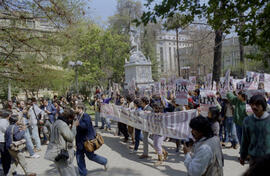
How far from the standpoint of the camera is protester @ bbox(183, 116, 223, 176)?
2457 mm

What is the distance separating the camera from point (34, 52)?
836 centimetres

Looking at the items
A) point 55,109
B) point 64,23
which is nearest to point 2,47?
point 64,23

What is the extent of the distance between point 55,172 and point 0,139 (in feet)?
5.11

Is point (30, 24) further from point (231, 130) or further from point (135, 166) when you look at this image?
point (231, 130)

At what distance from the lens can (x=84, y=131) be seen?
16.5ft

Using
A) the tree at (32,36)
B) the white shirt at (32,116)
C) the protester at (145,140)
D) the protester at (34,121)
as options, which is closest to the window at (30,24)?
the tree at (32,36)

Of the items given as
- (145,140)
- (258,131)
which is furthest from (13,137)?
(258,131)

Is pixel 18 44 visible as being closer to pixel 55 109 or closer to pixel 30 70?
pixel 30 70

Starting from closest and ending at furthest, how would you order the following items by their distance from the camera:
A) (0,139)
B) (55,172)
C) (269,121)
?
(269,121) < (0,139) < (55,172)

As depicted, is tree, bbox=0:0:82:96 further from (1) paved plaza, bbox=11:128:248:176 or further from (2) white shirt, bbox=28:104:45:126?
(1) paved plaza, bbox=11:128:248:176

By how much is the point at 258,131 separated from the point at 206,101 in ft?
15.2

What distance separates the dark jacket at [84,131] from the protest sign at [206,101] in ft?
12.8

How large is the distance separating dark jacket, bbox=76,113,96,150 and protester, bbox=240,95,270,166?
3054 mm

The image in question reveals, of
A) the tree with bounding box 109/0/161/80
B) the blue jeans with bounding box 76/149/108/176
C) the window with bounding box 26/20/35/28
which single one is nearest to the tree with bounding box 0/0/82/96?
the window with bounding box 26/20/35/28
